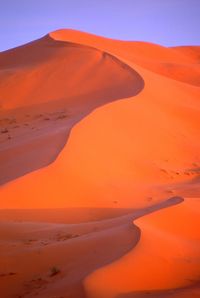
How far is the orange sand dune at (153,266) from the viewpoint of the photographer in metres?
4.01

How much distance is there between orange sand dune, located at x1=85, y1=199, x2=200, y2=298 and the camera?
13.2ft

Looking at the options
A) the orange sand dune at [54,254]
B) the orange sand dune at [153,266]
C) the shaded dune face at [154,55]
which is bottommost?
the shaded dune face at [154,55]

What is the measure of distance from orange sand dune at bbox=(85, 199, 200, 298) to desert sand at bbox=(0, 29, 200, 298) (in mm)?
11

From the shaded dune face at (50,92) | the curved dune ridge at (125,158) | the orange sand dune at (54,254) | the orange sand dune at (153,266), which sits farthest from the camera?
the shaded dune face at (50,92)

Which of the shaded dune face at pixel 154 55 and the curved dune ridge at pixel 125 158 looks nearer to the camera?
the curved dune ridge at pixel 125 158

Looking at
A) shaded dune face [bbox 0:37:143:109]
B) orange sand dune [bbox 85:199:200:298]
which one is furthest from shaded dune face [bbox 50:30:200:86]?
orange sand dune [bbox 85:199:200:298]

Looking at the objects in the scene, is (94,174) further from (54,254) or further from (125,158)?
(54,254)

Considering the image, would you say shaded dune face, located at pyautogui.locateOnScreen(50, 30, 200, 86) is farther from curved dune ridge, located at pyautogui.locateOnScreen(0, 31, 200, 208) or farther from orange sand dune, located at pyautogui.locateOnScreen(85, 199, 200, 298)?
orange sand dune, located at pyautogui.locateOnScreen(85, 199, 200, 298)

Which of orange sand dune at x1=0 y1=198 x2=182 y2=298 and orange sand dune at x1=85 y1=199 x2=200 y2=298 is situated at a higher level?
orange sand dune at x1=85 y1=199 x2=200 y2=298

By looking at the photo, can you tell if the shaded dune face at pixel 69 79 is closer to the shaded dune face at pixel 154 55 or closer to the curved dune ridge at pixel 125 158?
the curved dune ridge at pixel 125 158

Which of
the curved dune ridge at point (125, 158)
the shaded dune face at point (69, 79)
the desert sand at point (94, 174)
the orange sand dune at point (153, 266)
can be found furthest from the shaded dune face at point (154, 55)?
the orange sand dune at point (153, 266)

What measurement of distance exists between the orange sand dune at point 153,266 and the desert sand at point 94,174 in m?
0.01

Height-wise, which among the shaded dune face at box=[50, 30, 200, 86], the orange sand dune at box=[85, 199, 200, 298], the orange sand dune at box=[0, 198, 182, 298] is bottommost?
the shaded dune face at box=[50, 30, 200, 86]

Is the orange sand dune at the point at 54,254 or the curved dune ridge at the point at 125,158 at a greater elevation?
the orange sand dune at the point at 54,254
